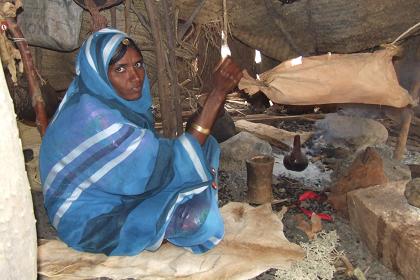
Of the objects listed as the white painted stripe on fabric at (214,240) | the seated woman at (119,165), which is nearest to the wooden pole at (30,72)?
the seated woman at (119,165)

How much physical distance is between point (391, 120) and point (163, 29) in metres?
4.09

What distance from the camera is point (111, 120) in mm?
2439

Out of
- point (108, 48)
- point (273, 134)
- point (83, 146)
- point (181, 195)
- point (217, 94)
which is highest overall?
point (108, 48)

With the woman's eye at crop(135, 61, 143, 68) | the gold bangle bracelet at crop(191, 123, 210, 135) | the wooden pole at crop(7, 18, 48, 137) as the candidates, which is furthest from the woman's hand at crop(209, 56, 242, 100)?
the wooden pole at crop(7, 18, 48, 137)

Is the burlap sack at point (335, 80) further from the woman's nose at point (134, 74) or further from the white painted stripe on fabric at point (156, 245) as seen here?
the white painted stripe on fabric at point (156, 245)

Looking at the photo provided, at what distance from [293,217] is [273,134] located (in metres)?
2.37

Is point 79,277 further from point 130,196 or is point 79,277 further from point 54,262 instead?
point 130,196

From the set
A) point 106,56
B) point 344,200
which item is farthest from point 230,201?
point 106,56

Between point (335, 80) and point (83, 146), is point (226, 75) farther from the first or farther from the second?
point (83, 146)

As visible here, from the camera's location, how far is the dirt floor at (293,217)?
279 centimetres

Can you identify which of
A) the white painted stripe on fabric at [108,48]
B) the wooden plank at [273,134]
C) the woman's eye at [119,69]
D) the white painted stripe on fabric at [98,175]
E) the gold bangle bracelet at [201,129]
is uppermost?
the white painted stripe on fabric at [108,48]

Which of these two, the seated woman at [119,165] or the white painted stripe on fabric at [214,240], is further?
the white painted stripe on fabric at [214,240]

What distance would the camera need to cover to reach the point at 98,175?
2.50 meters

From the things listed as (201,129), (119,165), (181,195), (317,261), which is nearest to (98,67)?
(119,165)
